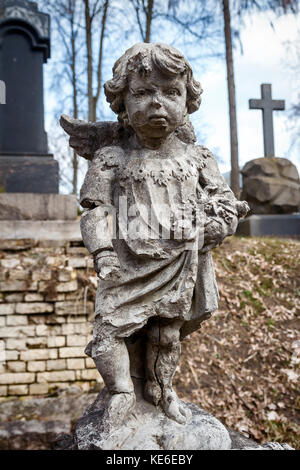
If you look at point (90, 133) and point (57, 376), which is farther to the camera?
point (57, 376)

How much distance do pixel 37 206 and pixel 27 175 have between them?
2.05 ft

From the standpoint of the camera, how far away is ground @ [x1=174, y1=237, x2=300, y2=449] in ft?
14.5

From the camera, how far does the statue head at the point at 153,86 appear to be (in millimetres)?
2025

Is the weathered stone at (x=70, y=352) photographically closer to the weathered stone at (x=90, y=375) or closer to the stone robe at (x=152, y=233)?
the weathered stone at (x=90, y=375)

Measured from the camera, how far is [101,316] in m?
2.07

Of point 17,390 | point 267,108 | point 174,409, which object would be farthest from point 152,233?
point 267,108

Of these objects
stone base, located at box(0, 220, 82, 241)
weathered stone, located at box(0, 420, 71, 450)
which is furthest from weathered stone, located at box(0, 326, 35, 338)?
stone base, located at box(0, 220, 82, 241)

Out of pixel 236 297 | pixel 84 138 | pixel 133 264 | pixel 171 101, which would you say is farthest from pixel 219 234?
pixel 236 297

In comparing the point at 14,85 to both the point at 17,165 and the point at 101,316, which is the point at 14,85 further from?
the point at 101,316

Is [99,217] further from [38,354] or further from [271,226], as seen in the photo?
[271,226]

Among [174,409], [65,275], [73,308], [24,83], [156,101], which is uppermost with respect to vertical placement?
[24,83]

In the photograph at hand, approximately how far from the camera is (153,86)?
2.05m

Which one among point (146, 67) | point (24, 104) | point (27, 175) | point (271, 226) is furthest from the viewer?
point (271, 226)

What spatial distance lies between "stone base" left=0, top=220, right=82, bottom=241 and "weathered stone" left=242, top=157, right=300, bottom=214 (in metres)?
3.96
